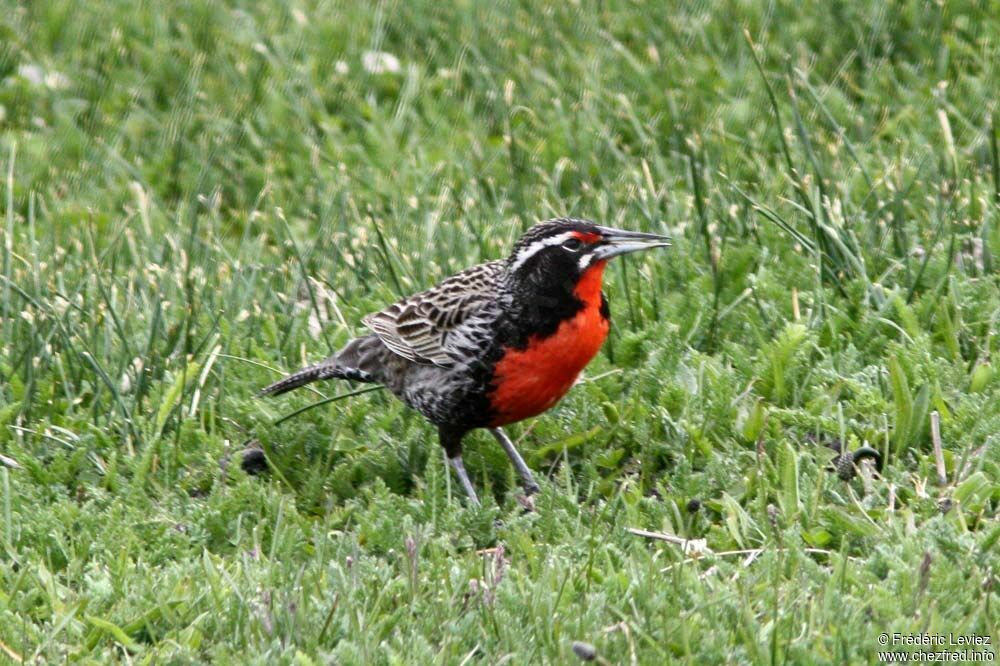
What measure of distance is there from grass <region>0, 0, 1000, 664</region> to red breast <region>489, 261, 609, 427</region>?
332 millimetres

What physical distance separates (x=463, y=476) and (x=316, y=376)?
0.82 meters

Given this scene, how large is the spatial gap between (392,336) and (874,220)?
2.42m

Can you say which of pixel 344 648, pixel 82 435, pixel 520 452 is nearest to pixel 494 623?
pixel 344 648

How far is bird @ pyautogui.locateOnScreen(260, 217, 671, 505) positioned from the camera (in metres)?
5.88

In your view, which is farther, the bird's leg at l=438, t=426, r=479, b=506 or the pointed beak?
the bird's leg at l=438, t=426, r=479, b=506

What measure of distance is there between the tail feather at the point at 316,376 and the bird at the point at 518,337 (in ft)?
1.01

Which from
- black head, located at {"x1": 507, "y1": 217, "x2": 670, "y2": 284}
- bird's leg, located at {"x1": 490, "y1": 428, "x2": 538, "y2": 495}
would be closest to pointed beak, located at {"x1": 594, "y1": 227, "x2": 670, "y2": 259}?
black head, located at {"x1": 507, "y1": 217, "x2": 670, "y2": 284}

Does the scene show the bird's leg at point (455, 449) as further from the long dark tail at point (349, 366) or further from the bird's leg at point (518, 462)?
the long dark tail at point (349, 366)

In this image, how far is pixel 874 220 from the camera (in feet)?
24.3

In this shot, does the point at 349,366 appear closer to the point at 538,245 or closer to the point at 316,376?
the point at 316,376

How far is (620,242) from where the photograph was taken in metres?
5.97

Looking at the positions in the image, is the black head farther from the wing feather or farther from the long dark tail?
the long dark tail

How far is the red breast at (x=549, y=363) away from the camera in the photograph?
19.2 feet

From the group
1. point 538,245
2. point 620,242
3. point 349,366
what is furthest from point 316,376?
point 620,242
